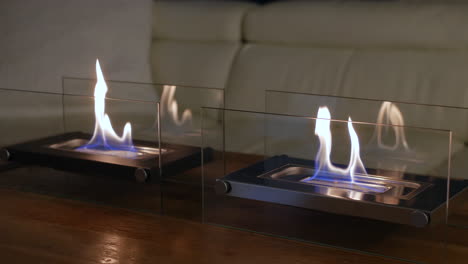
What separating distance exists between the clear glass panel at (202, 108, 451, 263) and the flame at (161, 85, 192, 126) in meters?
0.38

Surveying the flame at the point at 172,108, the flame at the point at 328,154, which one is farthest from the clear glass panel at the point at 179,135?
the flame at the point at 328,154

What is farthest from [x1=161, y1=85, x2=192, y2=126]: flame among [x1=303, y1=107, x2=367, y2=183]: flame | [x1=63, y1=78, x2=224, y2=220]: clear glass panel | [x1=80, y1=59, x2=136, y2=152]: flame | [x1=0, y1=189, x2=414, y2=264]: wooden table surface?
[x1=303, y1=107, x2=367, y2=183]: flame

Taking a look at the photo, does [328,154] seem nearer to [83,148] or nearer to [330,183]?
[330,183]

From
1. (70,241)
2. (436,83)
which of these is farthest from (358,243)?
(436,83)

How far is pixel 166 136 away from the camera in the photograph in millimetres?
1404

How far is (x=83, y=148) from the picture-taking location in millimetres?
1407

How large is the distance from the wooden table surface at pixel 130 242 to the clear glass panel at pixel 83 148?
0.18 feet

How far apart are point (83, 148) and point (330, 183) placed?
56 centimetres

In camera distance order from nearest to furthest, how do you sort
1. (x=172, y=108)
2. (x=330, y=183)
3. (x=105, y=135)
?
(x=330, y=183) → (x=105, y=135) → (x=172, y=108)

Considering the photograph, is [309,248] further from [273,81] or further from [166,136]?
[273,81]

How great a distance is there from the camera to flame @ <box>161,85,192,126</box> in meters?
1.61

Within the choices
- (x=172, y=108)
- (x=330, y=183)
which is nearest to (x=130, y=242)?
(x=330, y=183)

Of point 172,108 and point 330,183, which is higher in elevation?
point 172,108

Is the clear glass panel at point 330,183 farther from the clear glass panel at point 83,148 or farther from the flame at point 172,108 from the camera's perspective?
the flame at point 172,108
